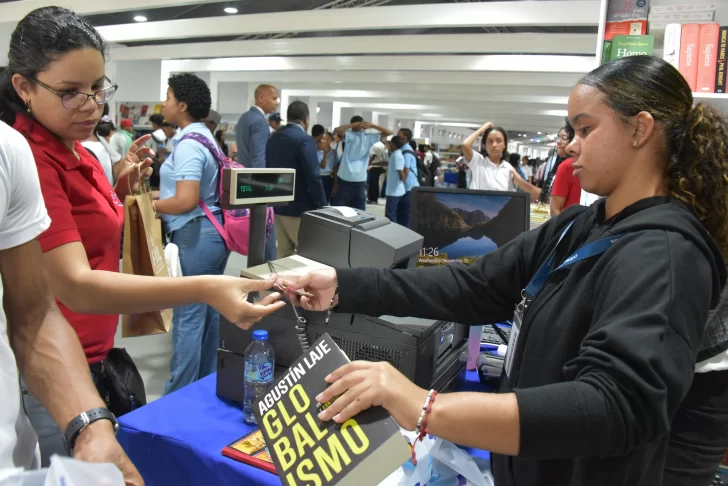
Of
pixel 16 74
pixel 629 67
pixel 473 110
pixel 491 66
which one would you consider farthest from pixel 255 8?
pixel 473 110

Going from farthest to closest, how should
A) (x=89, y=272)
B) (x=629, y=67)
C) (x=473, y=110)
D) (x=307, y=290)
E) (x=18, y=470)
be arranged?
(x=473, y=110), (x=307, y=290), (x=89, y=272), (x=629, y=67), (x=18, y=470)

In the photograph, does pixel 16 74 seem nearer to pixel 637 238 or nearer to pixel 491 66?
pixel 637 238

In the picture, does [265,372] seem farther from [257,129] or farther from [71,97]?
[257,129]

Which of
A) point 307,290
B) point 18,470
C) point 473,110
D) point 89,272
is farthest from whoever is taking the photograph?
point 473,110

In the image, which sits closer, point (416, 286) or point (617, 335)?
point (617, 335)

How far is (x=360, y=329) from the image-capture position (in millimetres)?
1414

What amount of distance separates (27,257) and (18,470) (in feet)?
1.13

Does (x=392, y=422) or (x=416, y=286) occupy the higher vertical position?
(x=416, y=286)

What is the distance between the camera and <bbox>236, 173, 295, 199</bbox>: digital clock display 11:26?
1565 millimetres

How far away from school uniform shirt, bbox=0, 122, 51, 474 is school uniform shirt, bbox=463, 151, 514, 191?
13.9 feet

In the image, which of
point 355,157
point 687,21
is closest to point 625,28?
point 687,21

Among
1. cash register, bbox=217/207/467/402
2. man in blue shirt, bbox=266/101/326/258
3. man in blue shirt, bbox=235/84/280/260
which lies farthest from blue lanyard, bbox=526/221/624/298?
man in blue shirt, bbox=235/84/280/260

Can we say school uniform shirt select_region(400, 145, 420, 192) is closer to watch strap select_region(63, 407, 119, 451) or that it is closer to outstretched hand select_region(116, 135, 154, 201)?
outstretched hand select_region(116, 135, 154, 201)

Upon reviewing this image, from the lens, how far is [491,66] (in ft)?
26.0
